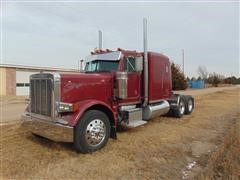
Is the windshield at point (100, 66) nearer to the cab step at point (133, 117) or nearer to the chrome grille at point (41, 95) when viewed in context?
the cab step at point (133, 117)

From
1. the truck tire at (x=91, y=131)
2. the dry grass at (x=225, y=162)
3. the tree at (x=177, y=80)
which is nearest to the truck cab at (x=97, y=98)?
the truck tire at (x=91, y=131)

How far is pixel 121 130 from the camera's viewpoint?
24.3ft

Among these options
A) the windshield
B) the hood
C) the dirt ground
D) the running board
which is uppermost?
the windshield

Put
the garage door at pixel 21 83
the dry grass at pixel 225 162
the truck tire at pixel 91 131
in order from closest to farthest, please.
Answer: the dry grass at pixel 225 162, the truck tire at pixel 91 131, the garage door at pixel 21 83

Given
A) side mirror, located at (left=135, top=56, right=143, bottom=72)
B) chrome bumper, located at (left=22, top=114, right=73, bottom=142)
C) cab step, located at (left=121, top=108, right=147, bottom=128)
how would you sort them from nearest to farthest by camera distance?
chrome bumper, located at (left=22, top=114, right=73, bottom=142) < cab step, located at (left=121, top=108, right=147, bottom=128) < side mirror, located at (left=135, top=56, right=143, bottom=72)

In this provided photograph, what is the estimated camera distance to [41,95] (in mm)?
5465

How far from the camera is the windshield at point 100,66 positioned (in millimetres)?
6841

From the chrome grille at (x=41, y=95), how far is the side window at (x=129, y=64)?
2483mm

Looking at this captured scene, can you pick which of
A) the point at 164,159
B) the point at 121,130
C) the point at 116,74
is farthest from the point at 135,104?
the point at 164,159

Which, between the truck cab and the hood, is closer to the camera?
the truck cab

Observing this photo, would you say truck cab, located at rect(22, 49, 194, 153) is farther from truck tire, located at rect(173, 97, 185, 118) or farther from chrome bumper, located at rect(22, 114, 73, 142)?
truck tire, located at rect(173, 97, 185, 118)

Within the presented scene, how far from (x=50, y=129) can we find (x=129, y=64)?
3040 mm

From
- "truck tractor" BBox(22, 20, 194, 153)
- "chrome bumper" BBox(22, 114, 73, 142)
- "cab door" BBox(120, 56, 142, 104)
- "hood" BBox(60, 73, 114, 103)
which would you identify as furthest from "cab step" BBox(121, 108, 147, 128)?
"chrome bumper" BBox(22, 114, 73, 142)

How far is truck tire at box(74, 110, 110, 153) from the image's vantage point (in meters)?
5.10
